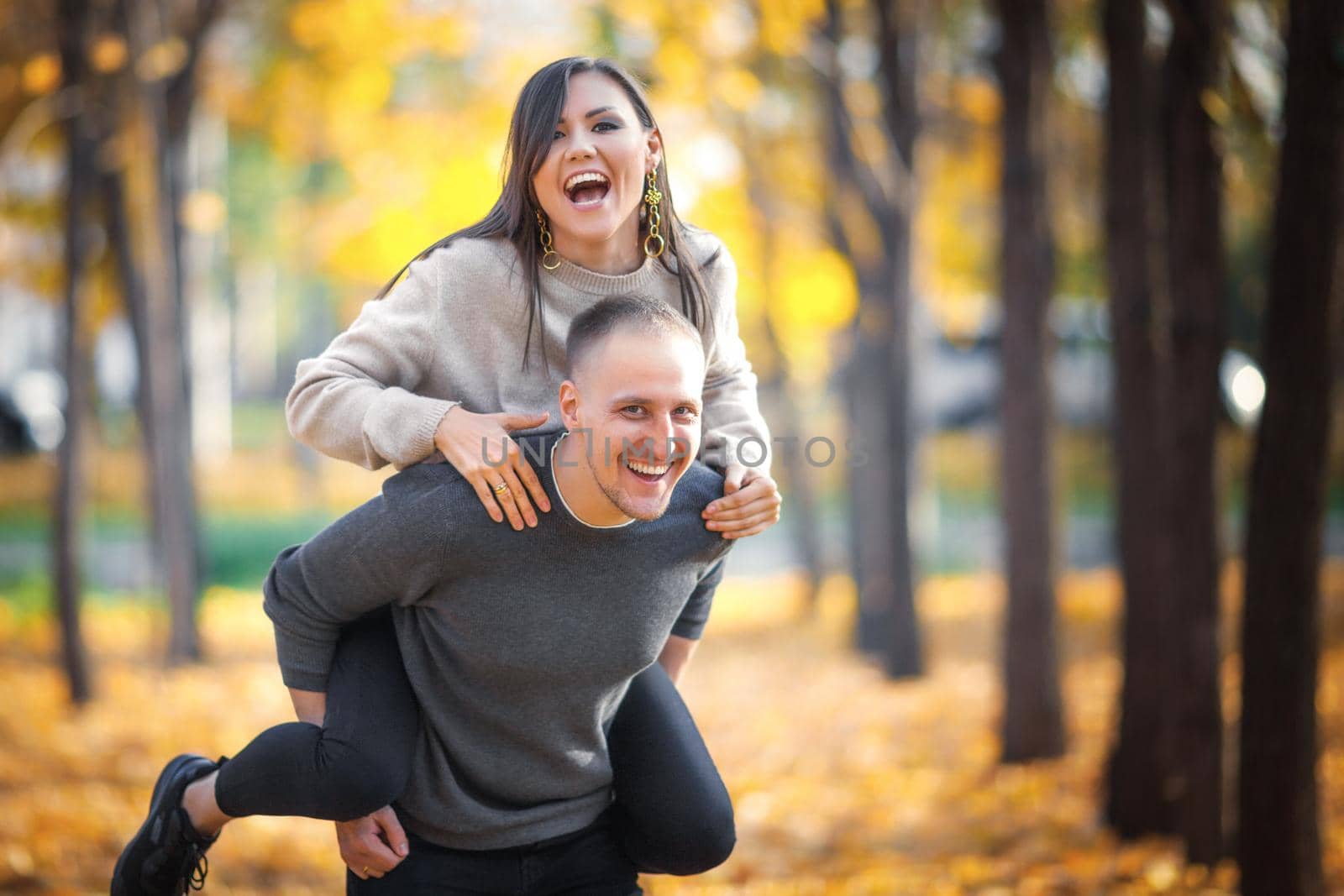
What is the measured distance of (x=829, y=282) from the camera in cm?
1169

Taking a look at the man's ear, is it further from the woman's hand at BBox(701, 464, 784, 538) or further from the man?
the woman's hand at BBox(701, 464, 784, 538)

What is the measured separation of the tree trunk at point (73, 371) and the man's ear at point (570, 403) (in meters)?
6.49

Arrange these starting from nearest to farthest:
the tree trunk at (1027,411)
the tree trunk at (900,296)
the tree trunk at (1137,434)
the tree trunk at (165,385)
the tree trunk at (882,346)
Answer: the tree trunk at (1137,434) → the tree trunk at (1027,411) → the tree trunk at (900,296) → the tree trunk at (882,346) → the tree trunk at (165,385)

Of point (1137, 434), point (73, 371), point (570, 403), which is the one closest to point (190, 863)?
point (570, 403)

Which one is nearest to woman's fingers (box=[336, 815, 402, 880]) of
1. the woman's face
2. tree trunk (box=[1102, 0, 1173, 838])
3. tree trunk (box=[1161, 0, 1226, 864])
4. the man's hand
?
the man's hand

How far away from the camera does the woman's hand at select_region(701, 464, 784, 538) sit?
2.64 m

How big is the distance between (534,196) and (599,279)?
223 millimetres

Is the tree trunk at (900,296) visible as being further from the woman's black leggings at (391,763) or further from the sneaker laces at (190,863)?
the sneaker laces at (190,863)

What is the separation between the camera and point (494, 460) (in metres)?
2.42

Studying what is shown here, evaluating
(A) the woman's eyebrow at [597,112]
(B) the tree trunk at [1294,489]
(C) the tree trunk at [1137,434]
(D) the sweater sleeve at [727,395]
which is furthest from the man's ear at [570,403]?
(C) the tree trunk at [1137,434]

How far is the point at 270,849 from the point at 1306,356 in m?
4.36

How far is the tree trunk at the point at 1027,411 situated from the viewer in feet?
21.9

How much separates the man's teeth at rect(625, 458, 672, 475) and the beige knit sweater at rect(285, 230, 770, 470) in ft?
0.88

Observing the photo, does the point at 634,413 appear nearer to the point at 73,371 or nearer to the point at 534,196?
the point at 534,196
